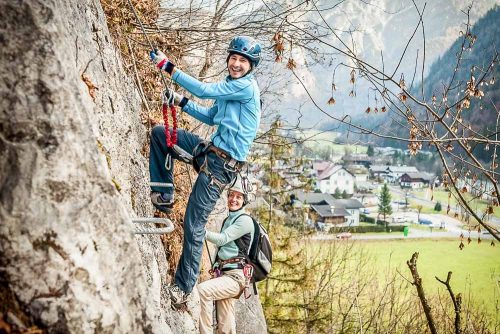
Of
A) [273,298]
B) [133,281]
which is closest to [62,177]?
[133,281]

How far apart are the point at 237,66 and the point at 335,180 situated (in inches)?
5020

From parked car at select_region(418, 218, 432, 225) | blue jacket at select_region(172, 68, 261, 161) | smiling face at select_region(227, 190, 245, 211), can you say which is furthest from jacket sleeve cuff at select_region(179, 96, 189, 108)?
parked car at select_region(418, 218, 432, 225)

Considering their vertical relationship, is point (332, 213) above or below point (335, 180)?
below

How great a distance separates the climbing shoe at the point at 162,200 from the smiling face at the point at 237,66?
5.28 ft

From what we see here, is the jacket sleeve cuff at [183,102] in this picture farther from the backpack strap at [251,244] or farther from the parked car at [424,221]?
the parked car at [424,221]

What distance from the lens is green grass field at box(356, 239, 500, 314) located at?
146 ft

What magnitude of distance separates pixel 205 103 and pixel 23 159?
12.6 meters

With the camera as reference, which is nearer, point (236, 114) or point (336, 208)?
point (236, 114)

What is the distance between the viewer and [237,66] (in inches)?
181

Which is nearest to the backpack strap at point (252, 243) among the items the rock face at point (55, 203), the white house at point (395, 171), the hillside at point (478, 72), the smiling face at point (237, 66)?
the smiling face at point (237, 66)

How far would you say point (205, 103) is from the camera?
14453 mm

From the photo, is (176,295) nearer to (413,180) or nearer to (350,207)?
(350,207)

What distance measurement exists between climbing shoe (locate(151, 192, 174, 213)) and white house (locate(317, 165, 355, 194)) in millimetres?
120472

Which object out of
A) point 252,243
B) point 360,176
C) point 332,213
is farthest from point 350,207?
point 252,243
